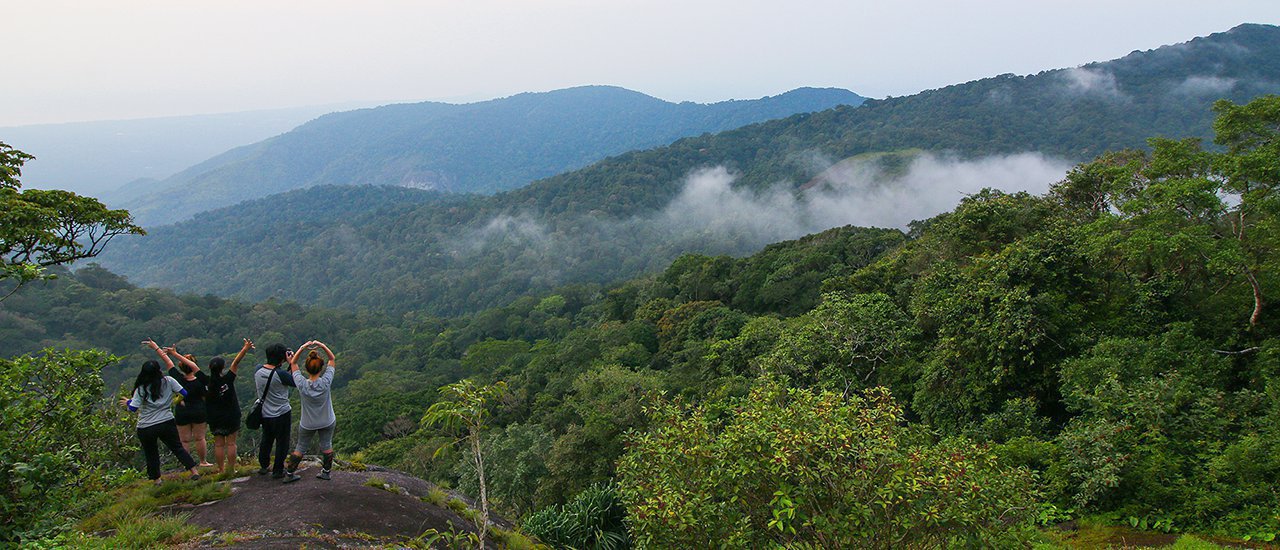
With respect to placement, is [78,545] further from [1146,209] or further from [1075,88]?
[1075,88]

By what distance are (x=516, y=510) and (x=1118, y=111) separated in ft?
557

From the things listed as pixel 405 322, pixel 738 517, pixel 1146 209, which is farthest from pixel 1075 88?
pixel 738 517

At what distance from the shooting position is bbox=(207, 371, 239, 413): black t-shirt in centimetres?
664

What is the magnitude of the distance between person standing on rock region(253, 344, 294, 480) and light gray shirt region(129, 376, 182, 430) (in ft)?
2.91

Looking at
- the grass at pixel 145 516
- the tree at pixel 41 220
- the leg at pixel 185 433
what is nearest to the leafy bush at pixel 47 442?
the grass at pixel 145 516

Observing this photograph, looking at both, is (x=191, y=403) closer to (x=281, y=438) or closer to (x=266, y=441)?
(x=266, y=441)

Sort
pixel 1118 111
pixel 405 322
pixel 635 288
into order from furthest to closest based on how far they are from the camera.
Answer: pixel 1118 111
pixel 405 322
pixel 635 288

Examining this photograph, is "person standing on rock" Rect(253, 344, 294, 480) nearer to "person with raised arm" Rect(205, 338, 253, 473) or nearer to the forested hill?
"person with raised arm" Rect(205, 338, 253, 473)

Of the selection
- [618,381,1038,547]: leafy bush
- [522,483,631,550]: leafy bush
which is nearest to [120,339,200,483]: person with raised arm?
[522,483,631,550]: leafy bush

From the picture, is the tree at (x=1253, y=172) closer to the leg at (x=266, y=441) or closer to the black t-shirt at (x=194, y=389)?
the leg at (x=266, y=441)

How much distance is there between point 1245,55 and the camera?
488ft

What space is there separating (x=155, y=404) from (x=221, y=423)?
633mm

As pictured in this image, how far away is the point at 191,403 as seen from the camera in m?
6.75

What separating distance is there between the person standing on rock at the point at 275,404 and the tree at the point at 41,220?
3.34 metres
